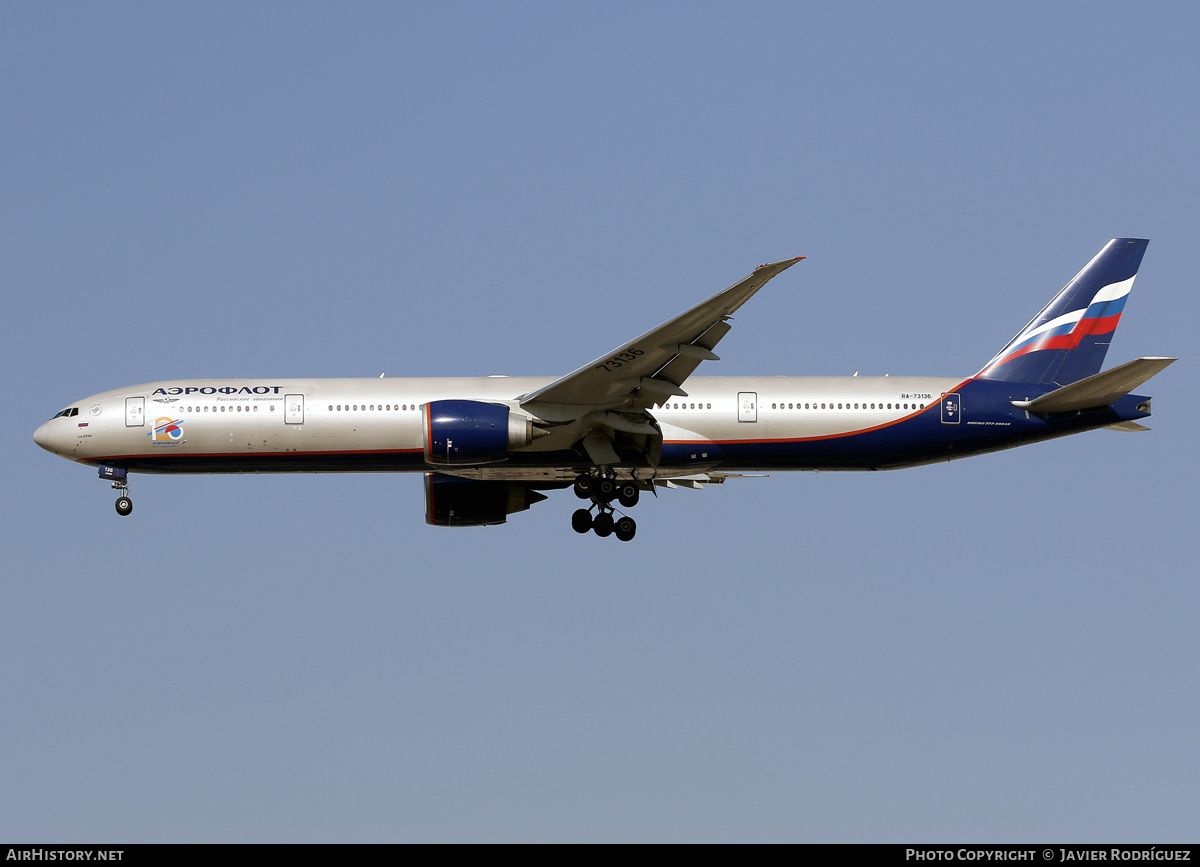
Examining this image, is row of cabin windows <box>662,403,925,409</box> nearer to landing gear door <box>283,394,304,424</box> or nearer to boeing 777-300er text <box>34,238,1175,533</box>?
boeing 777-300er text <box>34,238,1175,533</box>

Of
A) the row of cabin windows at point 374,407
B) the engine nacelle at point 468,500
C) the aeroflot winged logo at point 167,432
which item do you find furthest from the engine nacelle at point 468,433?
the aeroflot winged logo at point 167,432

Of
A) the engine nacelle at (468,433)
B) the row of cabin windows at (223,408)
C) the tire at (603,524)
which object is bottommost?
the tire at (603,524)

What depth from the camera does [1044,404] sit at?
118 ft

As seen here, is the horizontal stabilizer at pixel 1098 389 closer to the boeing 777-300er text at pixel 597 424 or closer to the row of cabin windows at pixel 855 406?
the boeing 777-300er text at pixel 597 424

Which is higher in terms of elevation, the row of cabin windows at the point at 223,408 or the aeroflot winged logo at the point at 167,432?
the row of cabin windows at the point at 223,408

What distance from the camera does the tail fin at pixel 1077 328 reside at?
3797 cm

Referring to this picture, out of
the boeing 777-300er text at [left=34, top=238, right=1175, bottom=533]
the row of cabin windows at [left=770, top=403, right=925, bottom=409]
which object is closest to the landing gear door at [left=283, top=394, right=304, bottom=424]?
the boeing 777-300er text at [left=34, top=238, right=1175, bottom=533]

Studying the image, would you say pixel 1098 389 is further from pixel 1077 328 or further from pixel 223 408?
pixel 223 408

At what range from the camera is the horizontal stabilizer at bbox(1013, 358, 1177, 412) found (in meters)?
33.3

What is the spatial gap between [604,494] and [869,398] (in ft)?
23.3

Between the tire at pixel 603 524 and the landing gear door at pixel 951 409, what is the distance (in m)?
8.87

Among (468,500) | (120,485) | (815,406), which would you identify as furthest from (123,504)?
(815,406)
